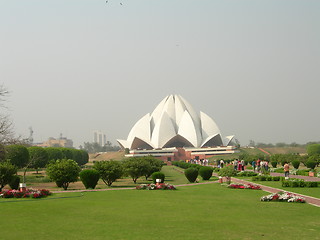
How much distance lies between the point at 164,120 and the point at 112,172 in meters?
55.4

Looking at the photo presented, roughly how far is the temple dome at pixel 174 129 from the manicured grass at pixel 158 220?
63.0m

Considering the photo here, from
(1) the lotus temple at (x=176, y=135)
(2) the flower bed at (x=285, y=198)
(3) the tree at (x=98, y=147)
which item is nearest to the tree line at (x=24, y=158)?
(2) the flower bed at (x=285, y=198)

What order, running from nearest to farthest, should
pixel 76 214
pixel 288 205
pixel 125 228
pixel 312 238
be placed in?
pixel 312 238 < pixel 125 228 < pixel 76 214 < pixel 288 205

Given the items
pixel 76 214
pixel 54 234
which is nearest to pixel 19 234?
pixel 54 234

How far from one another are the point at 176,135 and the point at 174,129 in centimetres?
117

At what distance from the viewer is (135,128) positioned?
79.3 metres

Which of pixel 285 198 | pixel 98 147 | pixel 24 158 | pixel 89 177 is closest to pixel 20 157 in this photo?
pixel 24 158

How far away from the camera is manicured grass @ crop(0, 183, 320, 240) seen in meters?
7.07

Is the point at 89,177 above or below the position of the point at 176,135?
below

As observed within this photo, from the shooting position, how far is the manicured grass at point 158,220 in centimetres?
707

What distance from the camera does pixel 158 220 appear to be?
8570 mm

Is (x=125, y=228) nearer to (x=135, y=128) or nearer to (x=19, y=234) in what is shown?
(x=19, y=234)

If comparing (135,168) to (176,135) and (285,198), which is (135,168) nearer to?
(285,198)

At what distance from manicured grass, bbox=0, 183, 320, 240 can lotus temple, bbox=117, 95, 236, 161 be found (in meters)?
60.9
